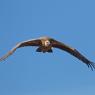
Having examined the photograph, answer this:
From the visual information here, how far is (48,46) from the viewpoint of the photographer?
35.5m

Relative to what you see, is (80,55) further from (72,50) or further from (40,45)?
(40,45)

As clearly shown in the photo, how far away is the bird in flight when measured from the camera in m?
34.0

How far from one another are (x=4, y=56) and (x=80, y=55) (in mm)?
8450

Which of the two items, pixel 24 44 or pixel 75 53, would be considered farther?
pixel 75 53

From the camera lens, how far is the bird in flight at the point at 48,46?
34.0 metres

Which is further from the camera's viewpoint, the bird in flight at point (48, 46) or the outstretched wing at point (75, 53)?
the outstretched wing at point (75, 53)

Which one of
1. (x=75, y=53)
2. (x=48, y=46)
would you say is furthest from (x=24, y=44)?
(x=75, y=53)

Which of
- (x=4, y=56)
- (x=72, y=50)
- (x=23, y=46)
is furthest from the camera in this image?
(x=72, y=50)

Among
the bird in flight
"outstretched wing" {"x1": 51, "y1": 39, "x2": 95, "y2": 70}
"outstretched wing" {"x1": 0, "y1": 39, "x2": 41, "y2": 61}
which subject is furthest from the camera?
"outstretched wing" {"x1": 51, "y1": 39, "x2": 95, "y2": 70}

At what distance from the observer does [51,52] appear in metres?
34.9

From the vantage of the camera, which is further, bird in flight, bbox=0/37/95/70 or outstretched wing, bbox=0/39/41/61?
bird in flight, bbox=0/37/95/70

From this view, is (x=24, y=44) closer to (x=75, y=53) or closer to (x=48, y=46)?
(x=48, y=46)

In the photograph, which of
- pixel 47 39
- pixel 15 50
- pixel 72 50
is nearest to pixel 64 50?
pixel 72 50

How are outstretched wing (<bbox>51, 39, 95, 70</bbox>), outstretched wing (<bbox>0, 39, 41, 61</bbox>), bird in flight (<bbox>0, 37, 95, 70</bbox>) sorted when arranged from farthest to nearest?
outstretched wing (<bbox>51, 39, 95, 70</bbox>) < bird in flight (<bbox>0, 37, 95, 70</bbox>) < outstretched wing (<bbox>0, 39, 41, 61</bbox>)
